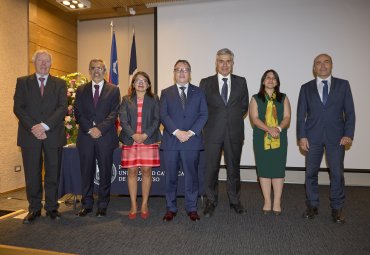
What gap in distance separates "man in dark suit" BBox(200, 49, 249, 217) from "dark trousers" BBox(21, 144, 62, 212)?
1.69 metres

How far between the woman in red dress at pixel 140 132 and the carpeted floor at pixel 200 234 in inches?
17.5

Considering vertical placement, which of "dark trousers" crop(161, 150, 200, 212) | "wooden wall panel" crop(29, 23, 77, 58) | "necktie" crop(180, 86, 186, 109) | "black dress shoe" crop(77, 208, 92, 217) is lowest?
"black dress shoe" crop(77, 208, 92, 217)

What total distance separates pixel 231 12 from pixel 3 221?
4786 mm

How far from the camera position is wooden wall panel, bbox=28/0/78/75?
204 inches

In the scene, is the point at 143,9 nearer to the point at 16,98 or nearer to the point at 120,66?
the point at 120,66

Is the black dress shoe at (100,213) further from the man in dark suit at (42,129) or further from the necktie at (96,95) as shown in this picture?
the necktie at (96,95)

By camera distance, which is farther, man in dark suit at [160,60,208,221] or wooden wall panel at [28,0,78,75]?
wooden wall panel at [28,0,78,75]

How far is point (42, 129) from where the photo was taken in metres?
3.09

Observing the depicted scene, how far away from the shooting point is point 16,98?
10.4 feet

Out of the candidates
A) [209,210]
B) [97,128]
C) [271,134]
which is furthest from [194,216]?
[97,128]

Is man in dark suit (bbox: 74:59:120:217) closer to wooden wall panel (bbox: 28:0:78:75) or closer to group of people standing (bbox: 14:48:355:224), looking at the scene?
group of people standing (bbox: 14:48:355:224)

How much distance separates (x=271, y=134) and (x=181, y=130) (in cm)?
102

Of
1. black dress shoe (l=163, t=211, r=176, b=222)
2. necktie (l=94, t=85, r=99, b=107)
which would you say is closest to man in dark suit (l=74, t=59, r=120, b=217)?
necktie (l=94, t=85, r=99, b=107)

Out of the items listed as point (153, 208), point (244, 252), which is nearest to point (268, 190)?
point (244, 252)
